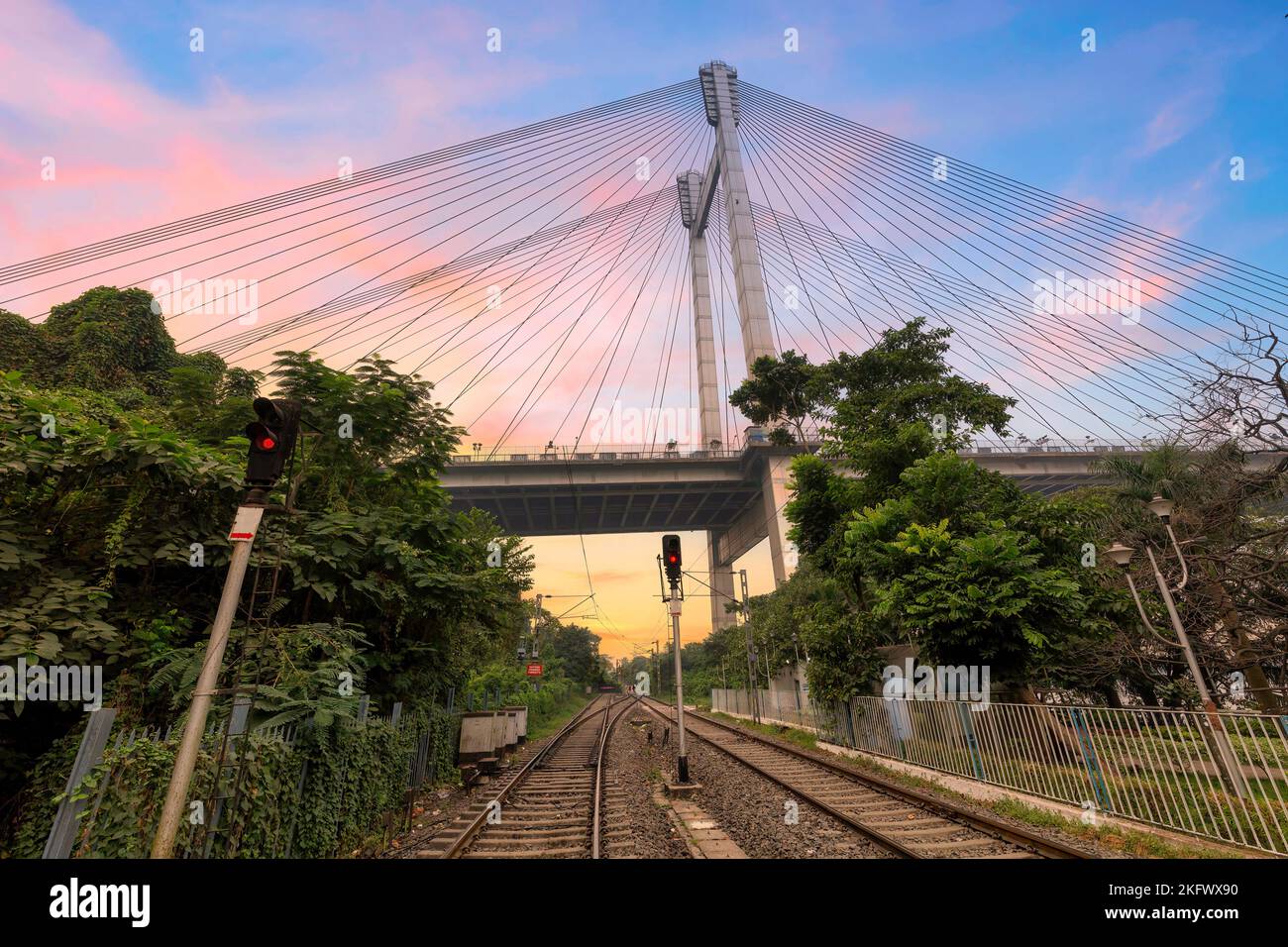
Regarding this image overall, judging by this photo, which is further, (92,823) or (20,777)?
(20,777)

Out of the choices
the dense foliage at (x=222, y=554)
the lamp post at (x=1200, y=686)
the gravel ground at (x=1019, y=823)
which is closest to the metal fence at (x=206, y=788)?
the dense foliage at (x=222, y=554)

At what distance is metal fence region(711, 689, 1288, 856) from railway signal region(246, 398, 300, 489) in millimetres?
9718

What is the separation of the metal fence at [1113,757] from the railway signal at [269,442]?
972 centimetres

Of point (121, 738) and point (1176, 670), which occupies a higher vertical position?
point (121, 738)

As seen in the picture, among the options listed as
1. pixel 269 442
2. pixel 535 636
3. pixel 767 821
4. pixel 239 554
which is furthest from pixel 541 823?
pixel 535 636

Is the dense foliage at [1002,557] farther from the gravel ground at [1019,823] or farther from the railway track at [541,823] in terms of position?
the railway track at [541,823]

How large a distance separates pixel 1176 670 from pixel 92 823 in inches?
1035

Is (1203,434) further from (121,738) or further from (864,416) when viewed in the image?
(121,738)

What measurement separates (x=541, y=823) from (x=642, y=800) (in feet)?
8.33

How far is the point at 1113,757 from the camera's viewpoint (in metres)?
8.02

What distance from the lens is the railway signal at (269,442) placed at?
397cm

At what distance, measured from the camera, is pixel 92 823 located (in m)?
4.42

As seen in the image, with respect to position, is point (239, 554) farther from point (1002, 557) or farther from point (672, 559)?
point (1002, 557)
